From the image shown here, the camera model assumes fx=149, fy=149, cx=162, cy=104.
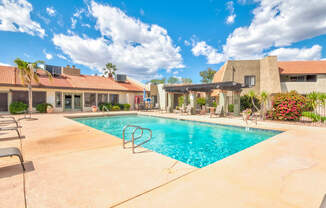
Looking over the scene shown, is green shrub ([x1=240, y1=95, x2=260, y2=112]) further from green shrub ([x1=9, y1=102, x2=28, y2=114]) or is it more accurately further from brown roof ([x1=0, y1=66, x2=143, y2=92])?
green shrub ([x1=9, y1=102, x2=28, y2=114])

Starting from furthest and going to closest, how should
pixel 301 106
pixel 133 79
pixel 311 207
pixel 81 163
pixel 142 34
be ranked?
pixel 133 79 → pixel 142 34 → pixel 301 106 → pixel 81 163 → pixel 311 207

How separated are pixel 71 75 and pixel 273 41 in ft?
101

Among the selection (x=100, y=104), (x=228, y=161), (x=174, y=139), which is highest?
(x=100, y=104)

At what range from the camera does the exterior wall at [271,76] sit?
18.9m

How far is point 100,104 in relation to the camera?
19.8 m

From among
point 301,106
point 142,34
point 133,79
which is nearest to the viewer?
point 301,106

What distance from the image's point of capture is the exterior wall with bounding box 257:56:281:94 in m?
18.9

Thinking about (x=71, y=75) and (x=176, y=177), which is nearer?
(x=176, y=177)

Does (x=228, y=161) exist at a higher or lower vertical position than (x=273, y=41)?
lower

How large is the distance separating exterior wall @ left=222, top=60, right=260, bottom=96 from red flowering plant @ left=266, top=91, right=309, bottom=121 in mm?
9483

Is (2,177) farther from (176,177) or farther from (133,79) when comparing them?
(133,79)

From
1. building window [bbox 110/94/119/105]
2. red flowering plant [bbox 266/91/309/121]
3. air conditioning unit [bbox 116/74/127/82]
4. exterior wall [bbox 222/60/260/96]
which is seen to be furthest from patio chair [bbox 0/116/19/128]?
exterior wall [bbox 222/60/260/96]

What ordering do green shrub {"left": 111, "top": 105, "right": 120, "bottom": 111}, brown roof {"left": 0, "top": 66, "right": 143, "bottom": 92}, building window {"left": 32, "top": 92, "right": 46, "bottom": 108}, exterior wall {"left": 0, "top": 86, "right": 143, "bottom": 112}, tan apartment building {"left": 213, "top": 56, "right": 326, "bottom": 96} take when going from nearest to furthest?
1. exterior wall {"left": 0, "top": 86, "right": 143, "bottom": 112}
2. brown roof {"left": 0, "top": 66, "right": 143, "bottom": 92}
3. building window {"left": 32, "top": 92, "right": 46, "bottom": 108}
4. tan apartment building {"left": 213, "top": 56, "right": 326, "bottom": 96}
5. green shrub {"left": 111, "top": 105, "right": 120, "bottom": 111}

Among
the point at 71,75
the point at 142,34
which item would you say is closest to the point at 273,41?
the point at 142,34
